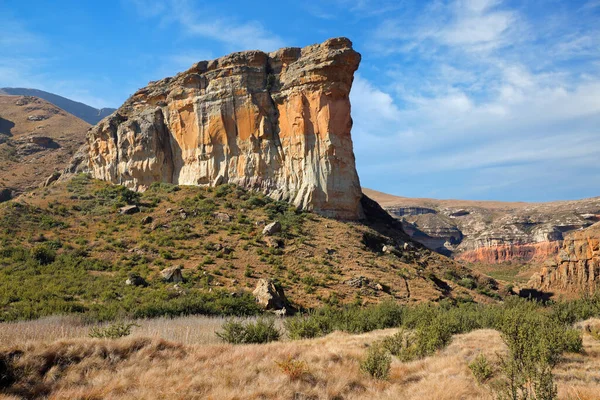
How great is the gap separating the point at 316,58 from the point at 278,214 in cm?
1277

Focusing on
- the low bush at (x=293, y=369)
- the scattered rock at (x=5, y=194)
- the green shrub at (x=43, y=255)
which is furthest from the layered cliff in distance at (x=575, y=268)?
the scattered rock at (x=5, y=194)

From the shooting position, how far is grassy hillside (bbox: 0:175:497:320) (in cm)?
1948

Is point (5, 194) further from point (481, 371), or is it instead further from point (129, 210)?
point (481, 371)

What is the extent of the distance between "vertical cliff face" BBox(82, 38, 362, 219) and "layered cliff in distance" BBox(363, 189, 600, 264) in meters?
46.1

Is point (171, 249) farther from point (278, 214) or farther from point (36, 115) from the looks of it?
point (36, 115)

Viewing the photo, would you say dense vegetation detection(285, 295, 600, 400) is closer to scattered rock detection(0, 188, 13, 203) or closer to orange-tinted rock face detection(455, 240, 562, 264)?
scattered rock detection(0, 188, 13, 203)

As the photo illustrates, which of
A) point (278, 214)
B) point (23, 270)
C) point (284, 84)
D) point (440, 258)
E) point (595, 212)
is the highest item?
point (284, 84)

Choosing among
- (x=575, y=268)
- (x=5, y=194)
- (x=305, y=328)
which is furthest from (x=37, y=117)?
(x=575, y=268)

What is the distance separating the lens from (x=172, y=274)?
2264 cm

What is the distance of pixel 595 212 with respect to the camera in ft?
233

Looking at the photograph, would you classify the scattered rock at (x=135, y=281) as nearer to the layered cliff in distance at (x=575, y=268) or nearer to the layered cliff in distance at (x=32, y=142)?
the layered cliff in distance at (x=575, y=268)

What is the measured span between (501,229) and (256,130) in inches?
2319

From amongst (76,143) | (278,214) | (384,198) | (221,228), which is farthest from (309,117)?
(384,198)

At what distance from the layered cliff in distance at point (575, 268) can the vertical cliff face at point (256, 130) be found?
1533 cm
